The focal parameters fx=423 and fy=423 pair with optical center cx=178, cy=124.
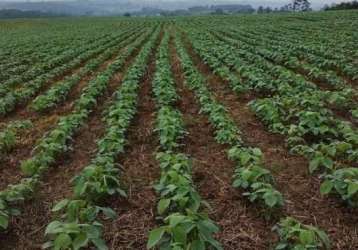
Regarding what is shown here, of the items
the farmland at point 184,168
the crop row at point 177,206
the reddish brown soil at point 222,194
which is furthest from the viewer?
the reddish brown soil at point 222,194

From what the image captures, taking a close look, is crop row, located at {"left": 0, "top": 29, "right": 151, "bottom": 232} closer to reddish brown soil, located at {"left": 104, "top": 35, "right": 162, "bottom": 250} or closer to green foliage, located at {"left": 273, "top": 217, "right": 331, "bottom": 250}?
reddish brown soil, located at {"left": 104, "top": 35, "right": 162, "bottom": 250}

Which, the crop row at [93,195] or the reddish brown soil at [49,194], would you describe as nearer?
the crop row at [93,195]

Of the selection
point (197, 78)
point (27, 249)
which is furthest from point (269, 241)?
point (197, 78)

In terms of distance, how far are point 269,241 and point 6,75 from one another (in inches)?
392

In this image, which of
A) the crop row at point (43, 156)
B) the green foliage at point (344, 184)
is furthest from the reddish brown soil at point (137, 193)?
the green foliage at point (344, 184)

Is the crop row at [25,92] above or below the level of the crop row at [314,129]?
below

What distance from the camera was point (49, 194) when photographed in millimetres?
4258

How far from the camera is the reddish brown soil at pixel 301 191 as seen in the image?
3512 mm

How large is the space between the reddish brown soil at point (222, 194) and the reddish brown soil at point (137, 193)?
0.51 meters

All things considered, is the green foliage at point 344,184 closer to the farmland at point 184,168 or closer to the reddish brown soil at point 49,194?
the farmland at point 184,168

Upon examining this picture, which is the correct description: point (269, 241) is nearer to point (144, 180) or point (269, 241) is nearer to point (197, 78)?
point (144, 180)

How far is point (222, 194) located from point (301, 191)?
78 cm

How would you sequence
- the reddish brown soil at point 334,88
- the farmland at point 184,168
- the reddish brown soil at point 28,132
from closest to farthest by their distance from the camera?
the farmland at point 184,168, the reddish brown soil at point 28,132, the reddish brown soil at point 334,88

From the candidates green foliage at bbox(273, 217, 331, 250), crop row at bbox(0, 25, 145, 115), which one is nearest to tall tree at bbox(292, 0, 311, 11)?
crop row at bbox(0, 25, 145, 115)
